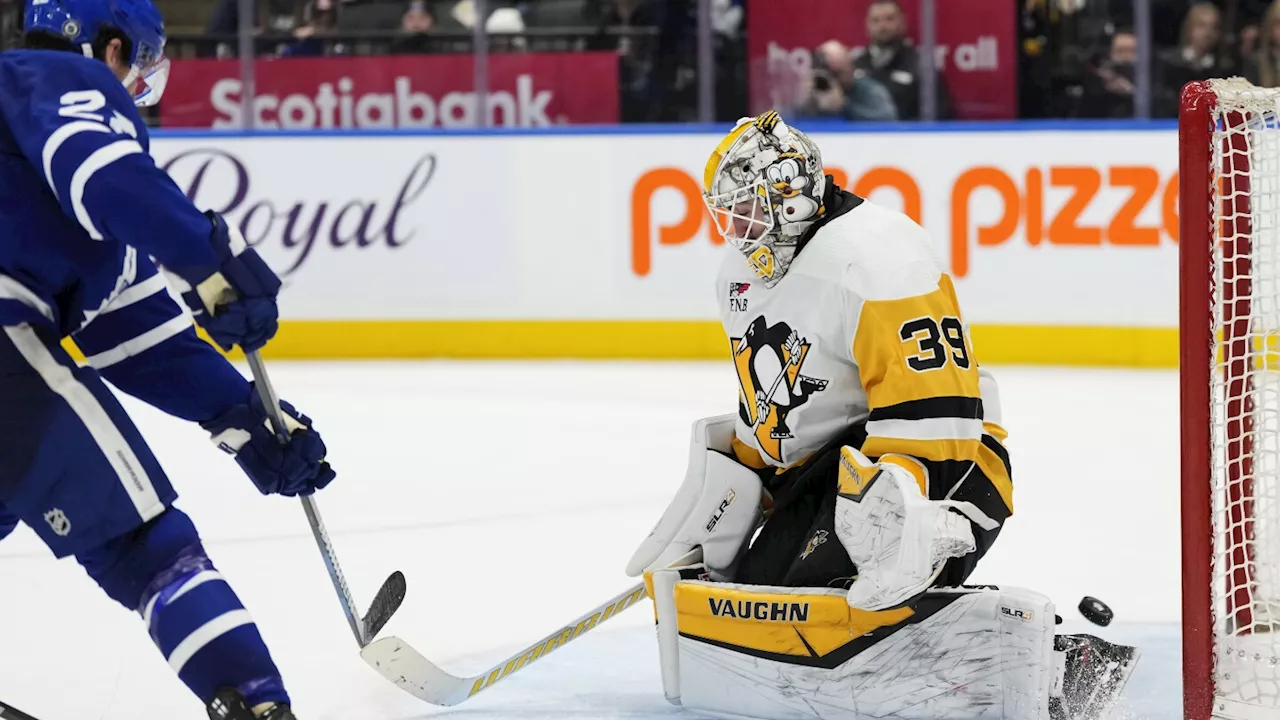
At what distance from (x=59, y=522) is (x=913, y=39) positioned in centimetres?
465

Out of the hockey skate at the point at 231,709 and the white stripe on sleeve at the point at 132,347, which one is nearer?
the hockey skate at the point at 231,709

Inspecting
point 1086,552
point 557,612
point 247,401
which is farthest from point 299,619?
point 1086,552

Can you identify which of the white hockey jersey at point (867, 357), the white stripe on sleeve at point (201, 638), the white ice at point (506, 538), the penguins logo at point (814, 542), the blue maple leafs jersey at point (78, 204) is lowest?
the white ice at point (506, 538)

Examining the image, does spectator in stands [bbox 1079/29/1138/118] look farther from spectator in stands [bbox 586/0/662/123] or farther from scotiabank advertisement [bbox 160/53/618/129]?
scotiabank advertisement [bbox 160/53/618/129]

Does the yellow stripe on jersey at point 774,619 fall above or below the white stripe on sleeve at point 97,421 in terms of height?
below

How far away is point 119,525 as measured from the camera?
6.36 ft

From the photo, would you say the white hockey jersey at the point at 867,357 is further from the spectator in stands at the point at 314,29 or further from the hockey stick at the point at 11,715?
the spectator in stands at the point at 314,29

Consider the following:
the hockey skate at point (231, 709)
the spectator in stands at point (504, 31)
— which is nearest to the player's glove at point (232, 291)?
the hockey skate at point (231, 709)

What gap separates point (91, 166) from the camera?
6.09 feet

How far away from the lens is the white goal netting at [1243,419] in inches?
84.3

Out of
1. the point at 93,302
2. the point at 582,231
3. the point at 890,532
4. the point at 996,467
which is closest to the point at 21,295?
the point at 93,302

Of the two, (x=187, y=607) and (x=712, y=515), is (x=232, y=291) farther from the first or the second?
(x=712, y=515)

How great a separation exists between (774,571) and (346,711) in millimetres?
631

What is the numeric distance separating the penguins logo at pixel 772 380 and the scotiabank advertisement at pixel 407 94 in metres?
3.98
